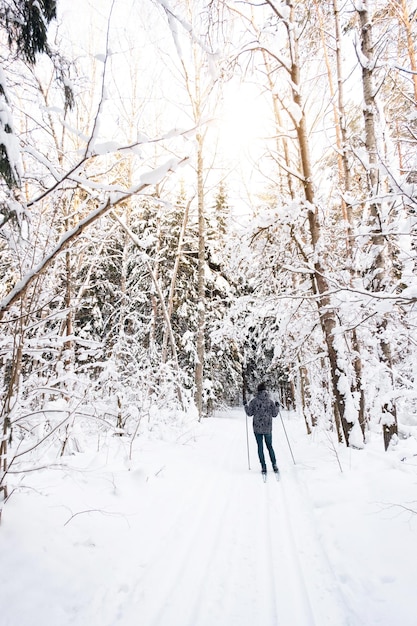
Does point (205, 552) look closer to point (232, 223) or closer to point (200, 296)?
point (232, 223)

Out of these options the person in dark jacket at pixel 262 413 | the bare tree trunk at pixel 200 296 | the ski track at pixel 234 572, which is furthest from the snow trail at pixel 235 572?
the bare tree trunk at pixel 200 296

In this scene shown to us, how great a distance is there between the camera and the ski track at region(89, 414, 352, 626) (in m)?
2.19

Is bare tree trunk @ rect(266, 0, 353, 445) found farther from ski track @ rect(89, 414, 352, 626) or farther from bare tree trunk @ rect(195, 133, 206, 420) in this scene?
bare tree trunk @ rect(195, 133, 206, 420)

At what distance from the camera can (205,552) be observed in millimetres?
3006

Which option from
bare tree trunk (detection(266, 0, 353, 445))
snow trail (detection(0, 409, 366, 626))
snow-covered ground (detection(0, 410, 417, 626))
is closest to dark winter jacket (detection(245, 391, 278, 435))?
bare tree trunk (detection(266, 0, 353, 445))

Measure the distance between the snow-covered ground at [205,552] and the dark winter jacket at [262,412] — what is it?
1827 millimetres

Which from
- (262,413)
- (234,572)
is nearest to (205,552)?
(234,572)

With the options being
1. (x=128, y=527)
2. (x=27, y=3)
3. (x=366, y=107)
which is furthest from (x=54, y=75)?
(x=366, y=107)

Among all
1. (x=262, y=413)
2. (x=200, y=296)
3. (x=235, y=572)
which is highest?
(x=200, y=296)

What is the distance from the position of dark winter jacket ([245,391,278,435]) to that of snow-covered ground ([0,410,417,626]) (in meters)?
1.83

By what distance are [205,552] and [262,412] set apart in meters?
3.76

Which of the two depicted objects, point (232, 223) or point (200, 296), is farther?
point (200, 296)

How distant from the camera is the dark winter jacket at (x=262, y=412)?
6453 millimetres

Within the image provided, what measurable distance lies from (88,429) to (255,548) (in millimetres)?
3320
